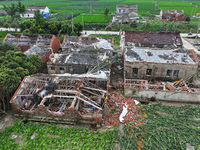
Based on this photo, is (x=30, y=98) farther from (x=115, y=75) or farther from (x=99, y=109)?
(x=115, y=75)

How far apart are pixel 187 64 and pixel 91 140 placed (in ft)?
53.0

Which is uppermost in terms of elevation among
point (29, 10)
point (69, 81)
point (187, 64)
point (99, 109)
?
point (29, 10)

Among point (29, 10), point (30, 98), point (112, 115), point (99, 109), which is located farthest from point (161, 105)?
point (29, 10)

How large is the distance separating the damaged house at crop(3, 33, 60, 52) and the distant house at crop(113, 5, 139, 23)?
1220 inches

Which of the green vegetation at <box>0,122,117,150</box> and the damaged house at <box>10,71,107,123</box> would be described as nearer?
the green vegetation at <box>0,122,117,150</box>

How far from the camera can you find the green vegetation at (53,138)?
44.9ft

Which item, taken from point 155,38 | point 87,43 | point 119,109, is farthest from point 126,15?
point 119,109

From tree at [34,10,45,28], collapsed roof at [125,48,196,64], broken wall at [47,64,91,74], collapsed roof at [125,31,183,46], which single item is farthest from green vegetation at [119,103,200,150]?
tree at [34,10,45,28]

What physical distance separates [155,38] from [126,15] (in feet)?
98.7

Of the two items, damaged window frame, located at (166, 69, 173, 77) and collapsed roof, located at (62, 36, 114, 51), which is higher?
collapsed roof, located at (62, 36, 114, 51)

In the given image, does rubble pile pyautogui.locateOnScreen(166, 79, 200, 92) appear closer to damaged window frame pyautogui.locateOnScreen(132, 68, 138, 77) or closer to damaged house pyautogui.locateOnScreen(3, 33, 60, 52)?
damaged window frame pyautogui.locateOnScreen(132, 68, 138, 77)

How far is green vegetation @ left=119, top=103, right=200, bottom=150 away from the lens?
13.5 meters

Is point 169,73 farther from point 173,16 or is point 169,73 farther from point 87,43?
point 173,16

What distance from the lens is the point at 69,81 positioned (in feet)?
63.4
